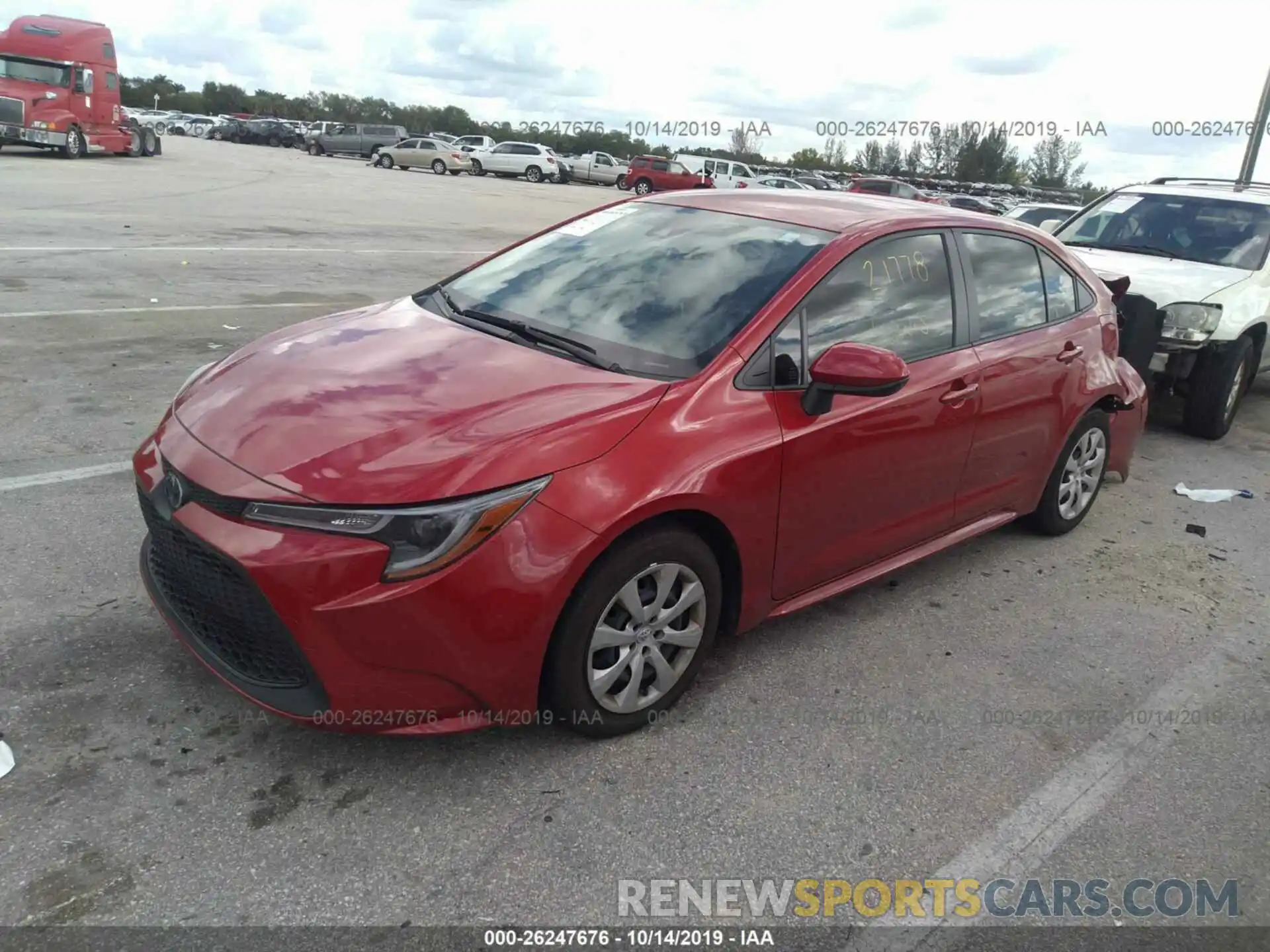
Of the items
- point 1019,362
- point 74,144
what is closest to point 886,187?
point 74,144

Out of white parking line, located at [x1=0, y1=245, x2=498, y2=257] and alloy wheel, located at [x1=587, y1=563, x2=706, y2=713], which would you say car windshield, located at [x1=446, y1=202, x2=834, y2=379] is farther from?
white parking line, located at [x1=0, y1=245, x2=498, y2=257]

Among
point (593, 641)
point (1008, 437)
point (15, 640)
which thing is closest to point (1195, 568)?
point (1008, 437)

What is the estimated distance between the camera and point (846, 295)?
11.8 ft

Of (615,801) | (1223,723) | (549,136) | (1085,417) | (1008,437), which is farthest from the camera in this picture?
(549,136)

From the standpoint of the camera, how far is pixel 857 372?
10.5 feet

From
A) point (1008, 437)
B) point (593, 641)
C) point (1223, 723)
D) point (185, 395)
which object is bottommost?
point (1223, 723)

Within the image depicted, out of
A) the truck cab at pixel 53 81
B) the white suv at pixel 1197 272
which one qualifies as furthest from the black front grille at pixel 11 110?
the white suv at pixel 1197 272

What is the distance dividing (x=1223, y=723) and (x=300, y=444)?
3299mm

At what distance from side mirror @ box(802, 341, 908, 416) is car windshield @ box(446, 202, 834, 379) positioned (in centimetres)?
32

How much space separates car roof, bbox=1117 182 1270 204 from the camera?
8039 millimetres

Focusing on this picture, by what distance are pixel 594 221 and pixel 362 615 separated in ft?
7.82

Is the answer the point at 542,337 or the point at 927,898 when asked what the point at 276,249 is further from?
the point at 927,898

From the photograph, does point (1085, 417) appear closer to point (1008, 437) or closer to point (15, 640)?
point (1008, 437)

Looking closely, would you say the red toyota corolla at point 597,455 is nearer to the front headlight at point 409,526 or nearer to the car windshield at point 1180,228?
the front headlight at point 409,526
